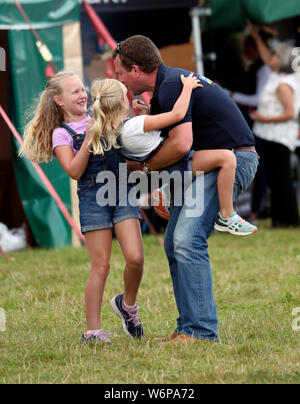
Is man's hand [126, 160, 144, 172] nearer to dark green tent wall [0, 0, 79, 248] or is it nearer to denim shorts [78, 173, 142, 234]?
denim shorts [78, 173, 142, 234]

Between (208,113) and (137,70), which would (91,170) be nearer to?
(137,70)

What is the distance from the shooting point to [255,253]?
24.4 feet

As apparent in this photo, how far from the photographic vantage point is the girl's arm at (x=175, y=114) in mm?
3844

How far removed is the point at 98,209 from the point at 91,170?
21 cm

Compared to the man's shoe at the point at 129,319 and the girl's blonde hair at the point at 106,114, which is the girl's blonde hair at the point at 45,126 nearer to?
the girl's blonde hair at the point at 106,114

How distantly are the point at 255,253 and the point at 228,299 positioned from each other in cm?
198

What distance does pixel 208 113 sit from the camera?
13.2 feet

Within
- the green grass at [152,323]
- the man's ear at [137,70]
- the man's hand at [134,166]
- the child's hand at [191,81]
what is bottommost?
the green grass at [152,323]

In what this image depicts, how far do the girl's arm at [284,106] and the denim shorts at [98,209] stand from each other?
17.2 feet

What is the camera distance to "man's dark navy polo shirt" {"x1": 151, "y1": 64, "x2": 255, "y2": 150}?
3965 millimetres

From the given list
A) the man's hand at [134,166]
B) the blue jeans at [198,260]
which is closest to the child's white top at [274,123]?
the blue jeans at [198,260]

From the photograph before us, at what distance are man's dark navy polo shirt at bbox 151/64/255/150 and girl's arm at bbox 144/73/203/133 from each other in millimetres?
47
